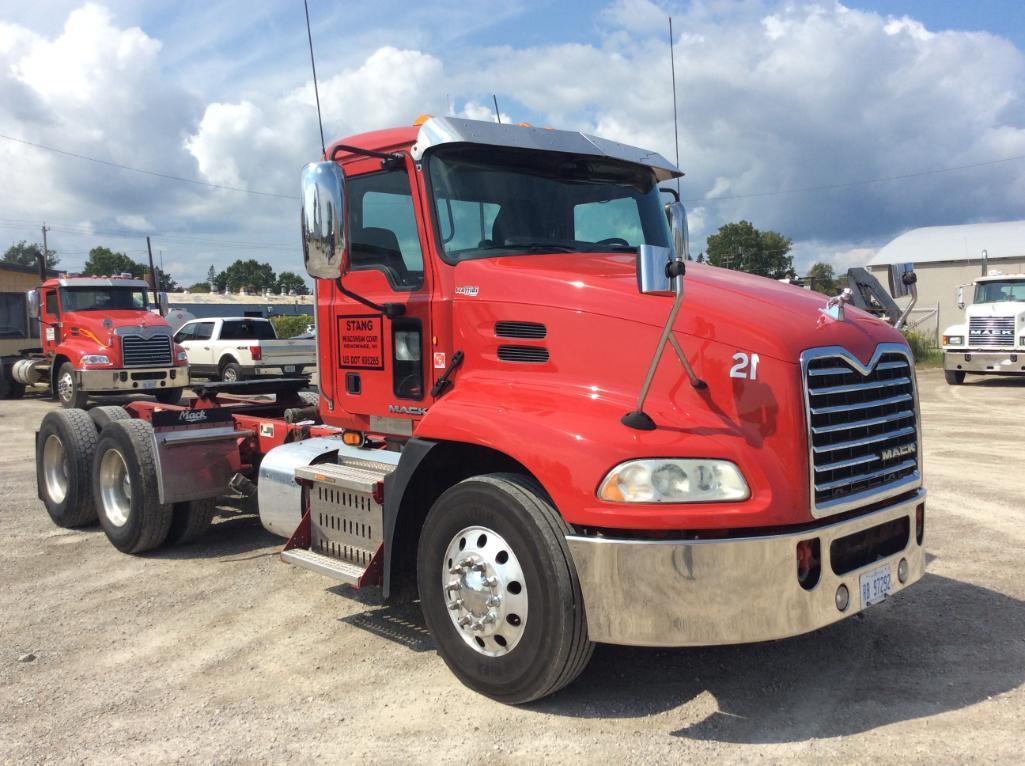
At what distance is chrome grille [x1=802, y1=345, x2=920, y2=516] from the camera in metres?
3.63

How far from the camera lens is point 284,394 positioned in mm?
8141

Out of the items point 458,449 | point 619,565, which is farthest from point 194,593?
point 619,565

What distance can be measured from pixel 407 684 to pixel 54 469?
4.96m

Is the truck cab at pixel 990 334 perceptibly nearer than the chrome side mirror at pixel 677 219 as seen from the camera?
No

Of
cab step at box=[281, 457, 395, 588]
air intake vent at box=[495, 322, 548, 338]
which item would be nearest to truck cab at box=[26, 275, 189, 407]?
cab step at box=[281, 457, 395, 588]

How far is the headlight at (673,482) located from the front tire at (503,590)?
0.34 metres

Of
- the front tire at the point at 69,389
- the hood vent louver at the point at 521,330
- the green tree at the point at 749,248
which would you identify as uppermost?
the green tree at the point at 749,248

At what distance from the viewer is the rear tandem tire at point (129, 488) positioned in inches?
249

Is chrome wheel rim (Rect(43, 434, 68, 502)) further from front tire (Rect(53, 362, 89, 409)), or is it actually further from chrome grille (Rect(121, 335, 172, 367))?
chrome grille (Rect(121, 335, 172, 367))

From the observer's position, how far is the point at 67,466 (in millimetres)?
7293

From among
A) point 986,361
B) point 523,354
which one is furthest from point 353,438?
point 986,361

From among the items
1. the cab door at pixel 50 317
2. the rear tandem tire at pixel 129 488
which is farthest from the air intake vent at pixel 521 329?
the cab door at pixel 50 317

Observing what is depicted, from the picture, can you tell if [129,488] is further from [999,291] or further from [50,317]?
[999,291]

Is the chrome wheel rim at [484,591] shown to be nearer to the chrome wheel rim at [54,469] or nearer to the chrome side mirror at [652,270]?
the chrome side mirror at [652,270]
